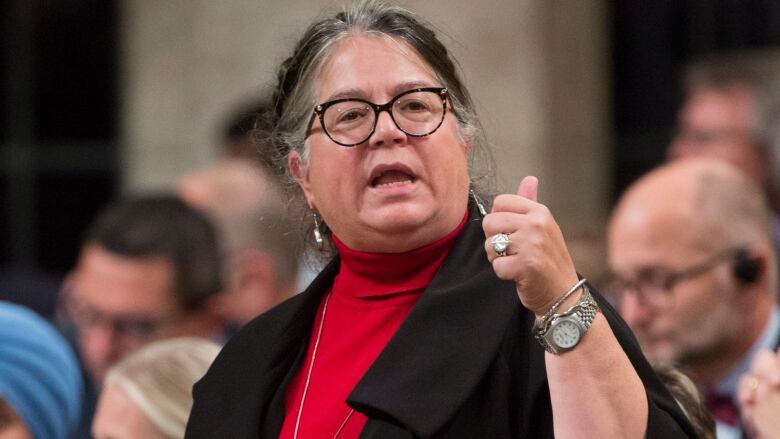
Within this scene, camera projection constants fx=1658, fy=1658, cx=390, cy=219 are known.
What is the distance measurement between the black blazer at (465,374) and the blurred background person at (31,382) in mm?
1352

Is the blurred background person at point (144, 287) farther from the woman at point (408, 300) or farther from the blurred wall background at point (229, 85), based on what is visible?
the woman at point (408, 300)

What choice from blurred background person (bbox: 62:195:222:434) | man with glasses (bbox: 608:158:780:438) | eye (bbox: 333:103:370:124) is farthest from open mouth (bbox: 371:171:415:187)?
blurred background person (bbox: 62:195:222:434)

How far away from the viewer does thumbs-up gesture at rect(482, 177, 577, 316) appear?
9.40ft

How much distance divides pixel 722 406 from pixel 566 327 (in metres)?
2.47

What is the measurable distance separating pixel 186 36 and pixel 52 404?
5.23 metres

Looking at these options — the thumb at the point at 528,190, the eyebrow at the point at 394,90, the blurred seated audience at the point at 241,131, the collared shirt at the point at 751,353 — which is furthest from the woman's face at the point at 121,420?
the blurred seated audience at the point at 241,131

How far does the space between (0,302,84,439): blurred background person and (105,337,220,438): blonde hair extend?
0.80 feet

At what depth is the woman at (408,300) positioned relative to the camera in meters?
2.89

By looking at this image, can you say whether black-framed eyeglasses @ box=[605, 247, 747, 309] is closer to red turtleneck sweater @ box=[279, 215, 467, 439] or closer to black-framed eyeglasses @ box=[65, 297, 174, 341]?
black-framed eyeglasses @ box=[65, 297, 174, 341]

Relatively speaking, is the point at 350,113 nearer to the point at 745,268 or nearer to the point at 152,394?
the point at 152,394

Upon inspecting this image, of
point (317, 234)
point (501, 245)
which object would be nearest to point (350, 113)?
point (317, 234)

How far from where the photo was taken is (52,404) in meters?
4.67

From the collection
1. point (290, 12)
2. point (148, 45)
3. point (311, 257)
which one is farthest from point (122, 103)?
point (311, 257)

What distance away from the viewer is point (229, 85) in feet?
31.1
